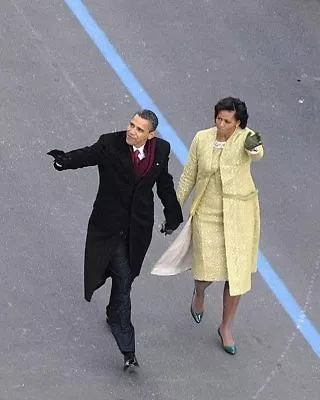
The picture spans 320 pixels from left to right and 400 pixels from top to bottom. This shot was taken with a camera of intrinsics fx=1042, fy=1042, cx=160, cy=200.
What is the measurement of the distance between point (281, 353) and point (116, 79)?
3.34 metres

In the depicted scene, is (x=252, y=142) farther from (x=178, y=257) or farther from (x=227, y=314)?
(x=227, y=314)

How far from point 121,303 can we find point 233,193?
967mm

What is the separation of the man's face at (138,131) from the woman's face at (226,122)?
1.64ft

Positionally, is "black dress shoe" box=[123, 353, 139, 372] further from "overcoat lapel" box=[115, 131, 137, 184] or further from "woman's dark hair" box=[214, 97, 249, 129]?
"woman's dark hair" box=[214, 97, 249, 129]

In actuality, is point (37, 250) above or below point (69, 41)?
below

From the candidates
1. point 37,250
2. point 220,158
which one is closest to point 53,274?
point 37,250

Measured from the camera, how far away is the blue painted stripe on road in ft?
23.5

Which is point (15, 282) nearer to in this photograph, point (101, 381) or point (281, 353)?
point (101, 381)

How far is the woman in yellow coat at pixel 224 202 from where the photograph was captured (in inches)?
248

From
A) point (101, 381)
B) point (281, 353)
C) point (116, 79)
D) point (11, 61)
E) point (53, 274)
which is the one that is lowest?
point (281, 353)

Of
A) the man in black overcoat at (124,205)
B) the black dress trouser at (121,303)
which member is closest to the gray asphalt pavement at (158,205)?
the black dress trouser at (121,303)

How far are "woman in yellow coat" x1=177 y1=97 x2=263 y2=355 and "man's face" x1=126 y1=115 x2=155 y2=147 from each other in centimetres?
54

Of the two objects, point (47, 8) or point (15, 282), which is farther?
point (47, 8)

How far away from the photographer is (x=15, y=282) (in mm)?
7066
